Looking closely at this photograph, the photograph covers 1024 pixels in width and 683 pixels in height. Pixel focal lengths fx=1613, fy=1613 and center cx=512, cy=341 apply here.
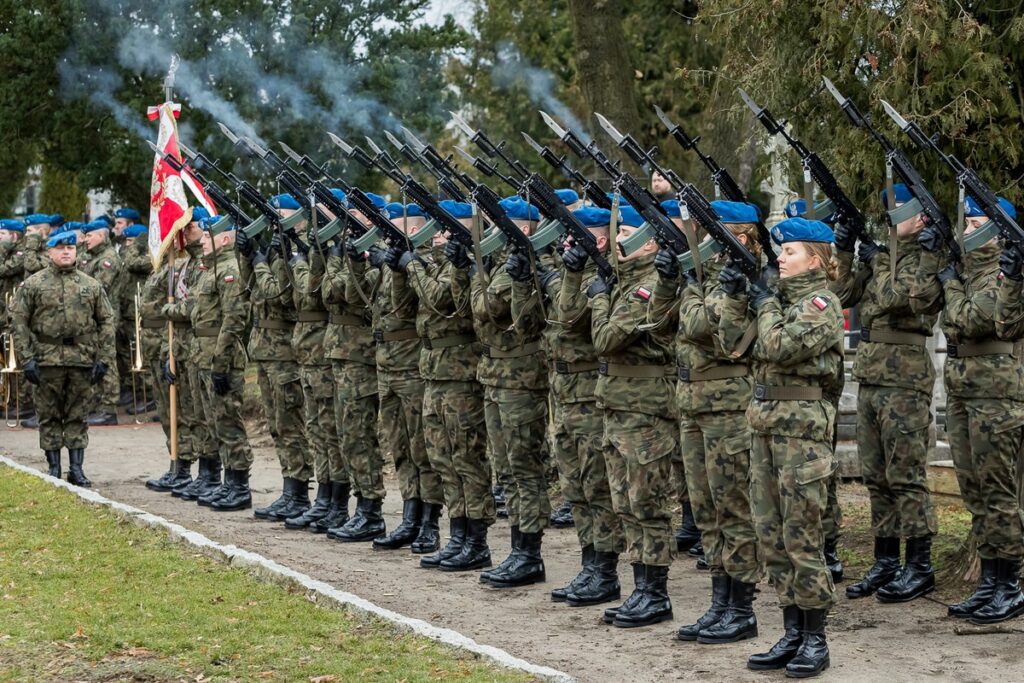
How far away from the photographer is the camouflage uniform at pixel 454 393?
10391 millimetres

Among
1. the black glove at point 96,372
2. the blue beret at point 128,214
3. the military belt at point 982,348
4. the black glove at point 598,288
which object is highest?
the blue beret at point 128,214

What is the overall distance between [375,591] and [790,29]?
4313mm

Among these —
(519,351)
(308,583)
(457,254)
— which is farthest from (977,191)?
(308,583)

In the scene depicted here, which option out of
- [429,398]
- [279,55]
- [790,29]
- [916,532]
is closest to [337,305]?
[429,398]

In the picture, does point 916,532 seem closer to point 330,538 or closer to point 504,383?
point 504,383

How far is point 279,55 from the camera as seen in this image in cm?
2044

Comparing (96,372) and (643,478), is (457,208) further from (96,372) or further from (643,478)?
(96,372)

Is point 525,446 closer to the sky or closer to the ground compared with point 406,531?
closer to the sky

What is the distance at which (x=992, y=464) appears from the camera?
8609 millimetres

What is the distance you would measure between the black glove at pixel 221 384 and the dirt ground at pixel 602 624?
1.11m

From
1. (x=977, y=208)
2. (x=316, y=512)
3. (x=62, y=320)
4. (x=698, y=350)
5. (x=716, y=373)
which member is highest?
(x=977, y=208)

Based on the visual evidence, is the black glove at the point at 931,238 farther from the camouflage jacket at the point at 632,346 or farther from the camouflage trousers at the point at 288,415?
the camouflage trousers at the point at 288,415

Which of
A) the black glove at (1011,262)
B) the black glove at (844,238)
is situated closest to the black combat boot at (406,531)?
the black glove at (844,238)

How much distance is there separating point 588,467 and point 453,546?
1.71 metres
